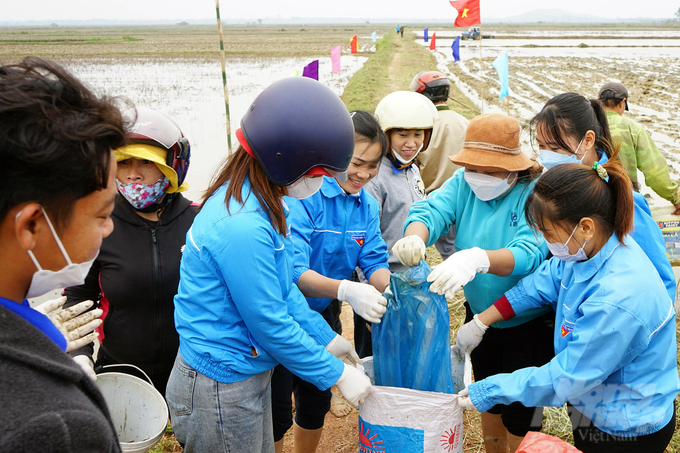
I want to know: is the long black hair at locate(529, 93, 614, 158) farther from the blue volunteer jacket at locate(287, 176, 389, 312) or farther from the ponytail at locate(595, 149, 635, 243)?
the blue volunteer jacket at locate(287, 176, 389, 312)

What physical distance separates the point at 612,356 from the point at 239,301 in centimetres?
117

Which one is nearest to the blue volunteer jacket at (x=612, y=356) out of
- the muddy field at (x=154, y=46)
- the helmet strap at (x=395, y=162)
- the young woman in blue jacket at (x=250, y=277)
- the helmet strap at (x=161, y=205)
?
the young woman in blue jacket at (x=250, y=277)

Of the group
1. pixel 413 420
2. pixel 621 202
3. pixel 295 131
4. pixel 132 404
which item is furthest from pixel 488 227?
pixel 132 404

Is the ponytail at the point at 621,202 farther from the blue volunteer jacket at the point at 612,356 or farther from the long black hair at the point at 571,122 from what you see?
the long black hair at the point at 571,122

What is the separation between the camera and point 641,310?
162cm

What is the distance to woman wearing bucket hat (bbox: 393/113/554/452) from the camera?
2.23m

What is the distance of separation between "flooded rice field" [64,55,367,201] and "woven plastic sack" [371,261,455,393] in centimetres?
562

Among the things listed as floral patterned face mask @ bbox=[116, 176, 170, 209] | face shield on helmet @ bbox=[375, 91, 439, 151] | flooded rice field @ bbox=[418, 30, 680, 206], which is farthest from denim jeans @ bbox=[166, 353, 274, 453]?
flooded rice field @ bbox=[418, 30, 680, 206]

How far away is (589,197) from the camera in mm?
1739

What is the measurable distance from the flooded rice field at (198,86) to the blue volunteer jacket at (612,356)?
6119mm

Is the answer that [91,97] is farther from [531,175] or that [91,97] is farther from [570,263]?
[531,175]

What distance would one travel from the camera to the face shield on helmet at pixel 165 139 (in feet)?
7.23

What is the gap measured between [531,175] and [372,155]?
2.39 feet

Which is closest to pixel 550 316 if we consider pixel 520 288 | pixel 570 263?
pixel 520 288
